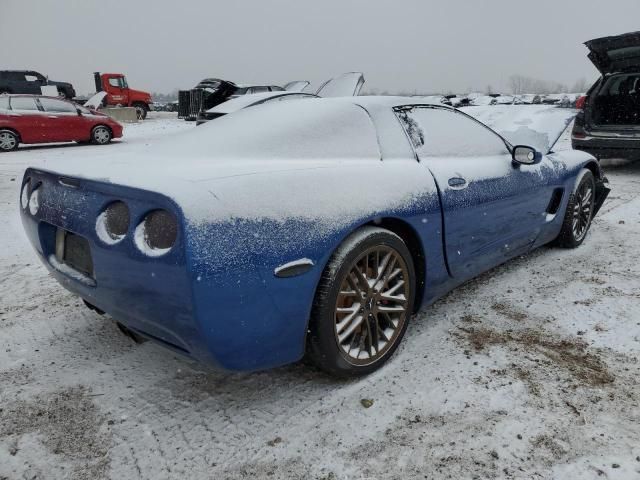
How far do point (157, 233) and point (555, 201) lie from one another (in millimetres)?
2933

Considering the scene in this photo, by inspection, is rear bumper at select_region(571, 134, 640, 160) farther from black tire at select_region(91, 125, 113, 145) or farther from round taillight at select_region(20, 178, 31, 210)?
black tire at select_region(91, 125, 113, 145)

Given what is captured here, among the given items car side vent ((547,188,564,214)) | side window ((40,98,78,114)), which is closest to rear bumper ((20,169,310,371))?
car side vent ((547,188,564,214))

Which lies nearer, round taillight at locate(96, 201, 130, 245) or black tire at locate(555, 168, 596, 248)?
round taillight at locate(96, 201, 130, 245)

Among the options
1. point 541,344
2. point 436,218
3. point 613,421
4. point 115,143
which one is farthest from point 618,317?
point 115,143

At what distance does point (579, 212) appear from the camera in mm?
3826

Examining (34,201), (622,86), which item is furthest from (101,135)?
(622,86)

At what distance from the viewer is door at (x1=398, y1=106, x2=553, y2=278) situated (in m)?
2.45

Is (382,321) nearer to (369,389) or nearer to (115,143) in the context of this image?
(369,389)

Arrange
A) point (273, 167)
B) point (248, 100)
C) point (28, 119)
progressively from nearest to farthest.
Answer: point (273, 167) → point (248, 100) → point (28, 119)

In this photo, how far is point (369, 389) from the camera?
207 centimetres

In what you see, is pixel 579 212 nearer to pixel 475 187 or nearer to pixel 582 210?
pixel 582 210

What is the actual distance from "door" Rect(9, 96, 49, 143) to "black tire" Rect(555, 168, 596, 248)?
11.5 metres

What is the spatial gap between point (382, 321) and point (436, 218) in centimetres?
56

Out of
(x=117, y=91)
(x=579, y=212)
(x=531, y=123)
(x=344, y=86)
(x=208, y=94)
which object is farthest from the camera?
(x=117, y=91)
